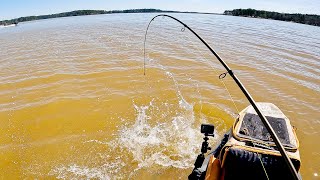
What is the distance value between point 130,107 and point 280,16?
76949 mm

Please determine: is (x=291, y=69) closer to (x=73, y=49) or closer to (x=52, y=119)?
(x=52, y=119)

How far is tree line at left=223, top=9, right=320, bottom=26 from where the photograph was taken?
64.4 m

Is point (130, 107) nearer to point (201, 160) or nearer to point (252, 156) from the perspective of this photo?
point (201, 160)

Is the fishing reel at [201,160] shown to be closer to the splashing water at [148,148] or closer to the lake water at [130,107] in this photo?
the lake water at [130,107]

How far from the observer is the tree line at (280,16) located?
211 ft

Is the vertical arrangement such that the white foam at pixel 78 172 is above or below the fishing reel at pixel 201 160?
below

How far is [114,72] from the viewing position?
A: 1444 cm

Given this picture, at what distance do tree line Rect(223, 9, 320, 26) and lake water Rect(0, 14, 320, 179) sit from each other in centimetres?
5313

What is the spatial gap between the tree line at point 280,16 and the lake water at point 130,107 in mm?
53128

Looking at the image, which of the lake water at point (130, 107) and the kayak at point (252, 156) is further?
the lake water at point (130, 107)

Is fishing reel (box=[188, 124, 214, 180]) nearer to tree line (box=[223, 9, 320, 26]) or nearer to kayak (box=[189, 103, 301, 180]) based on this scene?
kayak (box=[189, 103, 301, 180])

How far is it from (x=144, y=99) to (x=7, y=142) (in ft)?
16.7

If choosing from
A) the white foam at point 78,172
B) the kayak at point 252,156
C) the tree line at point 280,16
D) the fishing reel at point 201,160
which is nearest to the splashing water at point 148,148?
the white foam at point 78,172

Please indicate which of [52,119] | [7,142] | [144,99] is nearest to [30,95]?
[52,119]
